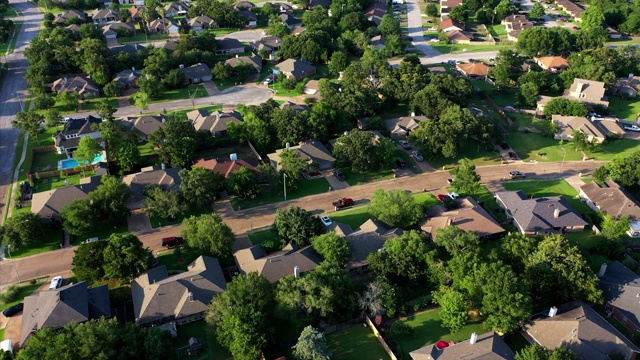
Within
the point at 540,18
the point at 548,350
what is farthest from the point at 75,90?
the point at 540,18

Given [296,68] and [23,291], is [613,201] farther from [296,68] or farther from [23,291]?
[23,291]

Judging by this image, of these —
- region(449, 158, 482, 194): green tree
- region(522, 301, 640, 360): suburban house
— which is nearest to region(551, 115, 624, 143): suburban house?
region(449, 158, 482, 194): green tree

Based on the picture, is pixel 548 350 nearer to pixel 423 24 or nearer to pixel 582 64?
pixel 582 64

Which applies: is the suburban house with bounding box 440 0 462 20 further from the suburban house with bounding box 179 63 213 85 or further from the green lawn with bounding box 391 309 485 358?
the green lawn with bounding box 391 309 485 358

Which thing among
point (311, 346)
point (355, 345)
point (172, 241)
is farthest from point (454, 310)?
point (172, 241)

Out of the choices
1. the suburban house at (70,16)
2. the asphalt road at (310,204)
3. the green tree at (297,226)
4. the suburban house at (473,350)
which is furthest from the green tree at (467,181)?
the suburban house at (70,16)
